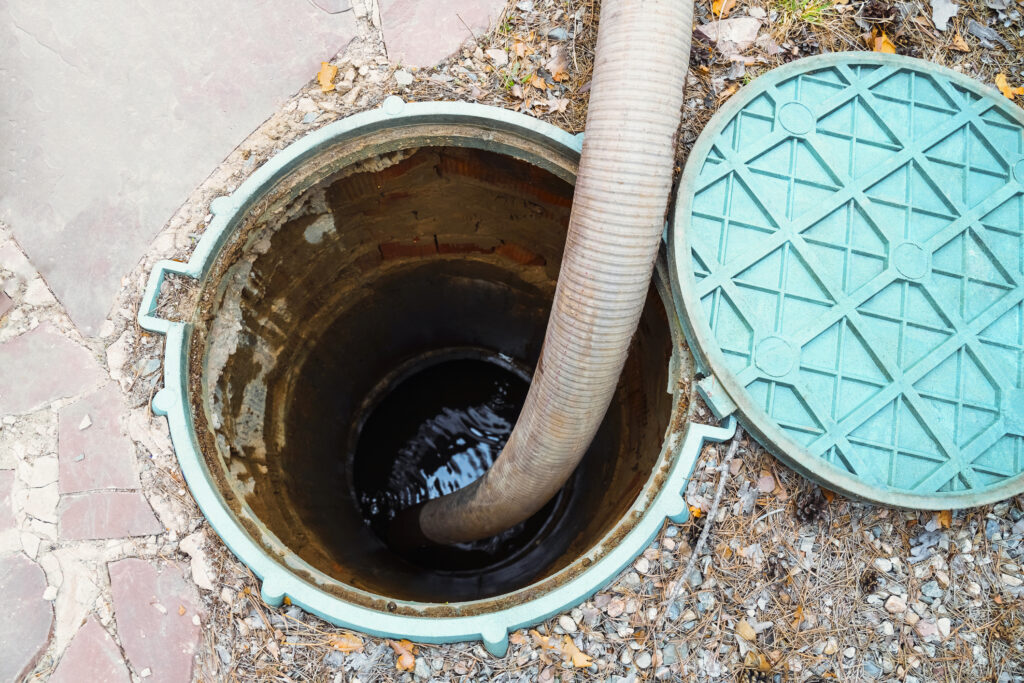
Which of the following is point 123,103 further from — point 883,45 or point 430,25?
point 883,45

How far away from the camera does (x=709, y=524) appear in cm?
219

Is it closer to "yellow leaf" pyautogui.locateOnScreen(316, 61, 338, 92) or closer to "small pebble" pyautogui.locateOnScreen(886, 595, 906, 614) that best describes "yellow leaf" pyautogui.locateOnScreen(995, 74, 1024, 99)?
"small pebble" pyautogui.locateOnScreen(886, 595, 906, 614)

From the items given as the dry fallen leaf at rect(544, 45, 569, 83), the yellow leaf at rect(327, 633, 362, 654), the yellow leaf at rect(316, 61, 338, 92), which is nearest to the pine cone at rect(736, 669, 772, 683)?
the yellow leaf at rect(327, 633, 362, 654)

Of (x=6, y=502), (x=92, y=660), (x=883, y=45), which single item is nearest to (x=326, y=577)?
(x=92, y=660)

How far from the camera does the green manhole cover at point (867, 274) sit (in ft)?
7.09

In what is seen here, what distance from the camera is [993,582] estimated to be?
2238mm

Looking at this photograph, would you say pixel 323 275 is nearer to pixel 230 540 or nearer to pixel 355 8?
pixel 355 8

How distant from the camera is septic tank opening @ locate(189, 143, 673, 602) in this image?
266 cm

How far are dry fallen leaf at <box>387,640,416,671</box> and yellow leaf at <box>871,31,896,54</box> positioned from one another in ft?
9.88

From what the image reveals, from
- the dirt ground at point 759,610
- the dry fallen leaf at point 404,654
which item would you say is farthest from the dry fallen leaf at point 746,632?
the dry fallen leaf at point 404,654

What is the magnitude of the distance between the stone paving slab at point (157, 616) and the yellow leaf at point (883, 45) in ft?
11.3

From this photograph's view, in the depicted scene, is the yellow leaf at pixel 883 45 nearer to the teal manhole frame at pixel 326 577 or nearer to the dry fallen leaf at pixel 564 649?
the teal manhole frame at pixel 326 577

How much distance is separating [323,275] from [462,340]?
1.49 metres

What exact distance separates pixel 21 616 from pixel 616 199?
2.56 m
